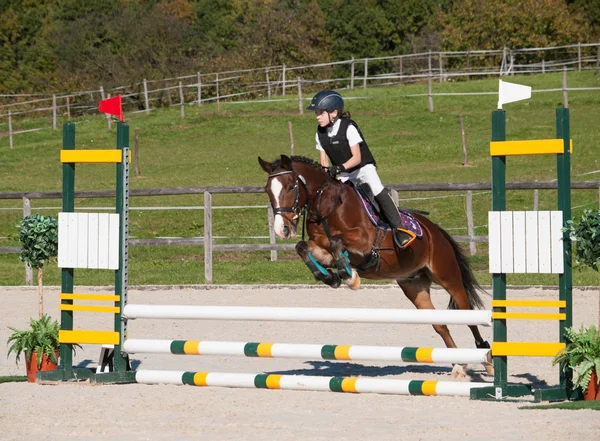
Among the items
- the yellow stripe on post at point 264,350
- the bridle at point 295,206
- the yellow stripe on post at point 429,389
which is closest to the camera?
the yellow stripe on post at point 429,389

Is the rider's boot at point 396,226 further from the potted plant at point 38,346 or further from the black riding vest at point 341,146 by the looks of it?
the potted plant at point 38,346

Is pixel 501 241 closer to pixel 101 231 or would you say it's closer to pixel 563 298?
pixel 563 298

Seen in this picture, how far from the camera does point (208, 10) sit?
57.0 m

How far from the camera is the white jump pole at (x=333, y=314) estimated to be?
6738mm

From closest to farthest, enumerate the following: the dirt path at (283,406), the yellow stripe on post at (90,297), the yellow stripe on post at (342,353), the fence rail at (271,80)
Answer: the dirt path at (283,406) < the yellow stripe on post at (342,353) < the yellow stripe on post at (90,297) < the fence rail at (271,80)

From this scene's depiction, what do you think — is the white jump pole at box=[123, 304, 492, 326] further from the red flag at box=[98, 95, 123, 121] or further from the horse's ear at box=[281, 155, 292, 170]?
the red flag at box=[98, 95, 123, 121]

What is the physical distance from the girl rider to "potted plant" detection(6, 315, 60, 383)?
2.66 metres

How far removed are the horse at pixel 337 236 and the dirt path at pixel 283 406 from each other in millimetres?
899

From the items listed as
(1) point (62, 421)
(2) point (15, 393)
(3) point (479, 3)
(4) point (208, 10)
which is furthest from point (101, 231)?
(4) point (208, 10)

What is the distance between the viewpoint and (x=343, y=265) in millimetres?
7301

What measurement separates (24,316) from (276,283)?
4.07 metres

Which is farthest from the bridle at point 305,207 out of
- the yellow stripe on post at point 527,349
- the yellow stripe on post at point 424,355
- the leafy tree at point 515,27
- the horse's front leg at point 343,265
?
the leafy tree at point 515,27

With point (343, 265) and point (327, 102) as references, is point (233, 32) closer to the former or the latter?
point (327, 102)

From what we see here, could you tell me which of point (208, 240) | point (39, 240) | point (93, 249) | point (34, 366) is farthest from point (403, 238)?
point (208, 240)
